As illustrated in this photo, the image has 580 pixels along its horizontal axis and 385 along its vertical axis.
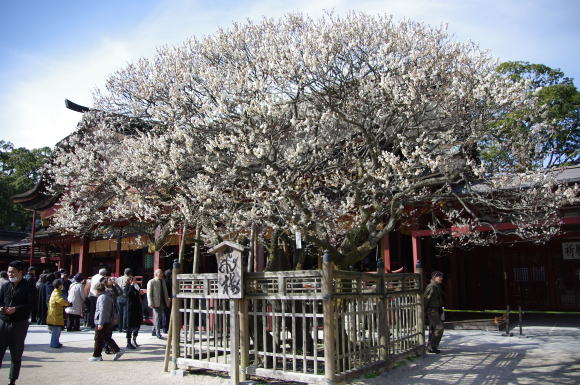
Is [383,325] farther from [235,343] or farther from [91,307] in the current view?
[91,307]

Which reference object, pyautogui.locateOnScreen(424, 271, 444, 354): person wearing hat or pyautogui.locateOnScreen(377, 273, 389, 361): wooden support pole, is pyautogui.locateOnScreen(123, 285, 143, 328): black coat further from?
pyautogui.locateOnScreen(424, 271, 444, 354): person wearing hat

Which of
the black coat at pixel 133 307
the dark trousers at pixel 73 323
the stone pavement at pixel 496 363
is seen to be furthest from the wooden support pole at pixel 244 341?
the dark trousers at pixel 73 323

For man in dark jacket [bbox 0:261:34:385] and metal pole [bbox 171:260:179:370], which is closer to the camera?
man in dark jacket [bbox 0:261:34:385]

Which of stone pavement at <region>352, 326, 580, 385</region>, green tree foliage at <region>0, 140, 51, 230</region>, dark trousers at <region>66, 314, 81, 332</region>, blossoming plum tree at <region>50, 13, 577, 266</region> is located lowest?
stone pavement at <region>352, 326, 580, 385</region>

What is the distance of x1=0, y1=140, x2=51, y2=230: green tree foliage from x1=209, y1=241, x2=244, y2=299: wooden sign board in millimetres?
34077

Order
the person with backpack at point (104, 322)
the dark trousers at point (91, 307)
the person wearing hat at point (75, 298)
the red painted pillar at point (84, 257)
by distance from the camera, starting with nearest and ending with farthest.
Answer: the person with backpack at point (104, 322) → the person wearing hat at point (75, 298) → the dark trousers at point (91, 307) → the red painted pillar at point (84, 257)

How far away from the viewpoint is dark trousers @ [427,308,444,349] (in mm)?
9961

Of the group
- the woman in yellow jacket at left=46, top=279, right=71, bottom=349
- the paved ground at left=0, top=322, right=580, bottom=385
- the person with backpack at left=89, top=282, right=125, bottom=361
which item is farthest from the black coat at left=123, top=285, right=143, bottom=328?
the woman in yellow jacket at left=46, top=279, right=71, bottom=349

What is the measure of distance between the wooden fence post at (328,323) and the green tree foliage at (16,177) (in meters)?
35.8

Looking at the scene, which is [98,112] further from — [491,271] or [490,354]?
[491,271]

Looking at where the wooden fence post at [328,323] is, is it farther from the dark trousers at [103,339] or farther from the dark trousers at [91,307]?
the dark trousers at [91,307]

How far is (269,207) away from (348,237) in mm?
1603

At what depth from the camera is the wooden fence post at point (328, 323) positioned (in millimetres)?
6770


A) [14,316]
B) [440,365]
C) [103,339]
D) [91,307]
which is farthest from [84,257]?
[440,365]
